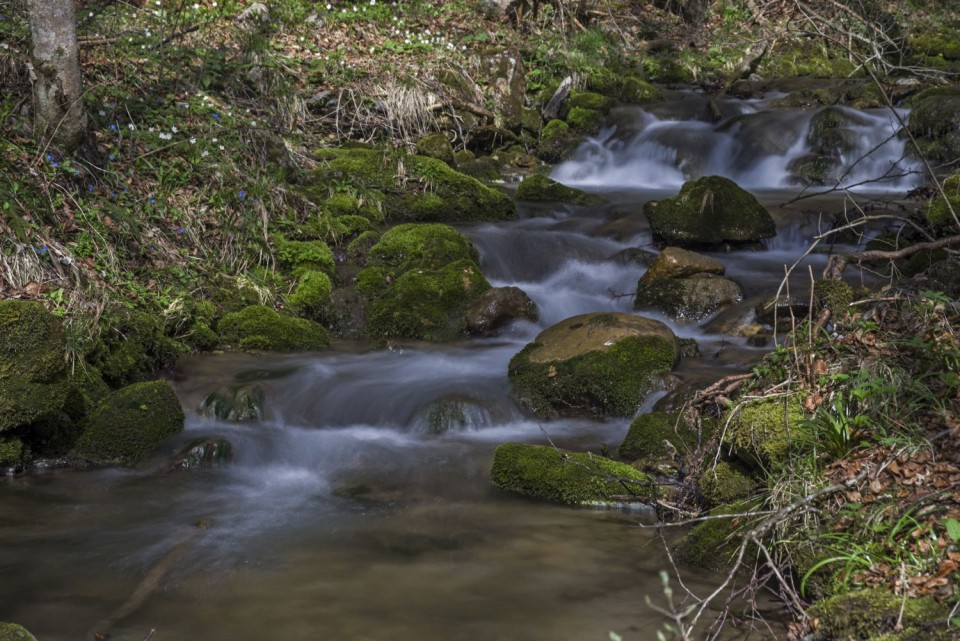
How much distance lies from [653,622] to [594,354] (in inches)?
137

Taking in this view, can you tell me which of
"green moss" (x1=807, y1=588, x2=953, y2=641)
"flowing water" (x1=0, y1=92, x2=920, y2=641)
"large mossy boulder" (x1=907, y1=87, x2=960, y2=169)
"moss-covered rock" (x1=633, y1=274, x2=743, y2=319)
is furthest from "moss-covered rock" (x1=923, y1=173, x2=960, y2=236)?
"green moss" (x1=807, y1=588, x2=953, y2=641)

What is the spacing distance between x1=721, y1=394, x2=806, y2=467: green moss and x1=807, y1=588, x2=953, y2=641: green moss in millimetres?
1066

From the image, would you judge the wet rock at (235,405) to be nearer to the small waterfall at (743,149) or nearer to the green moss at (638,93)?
the small waterfall at (743,149)

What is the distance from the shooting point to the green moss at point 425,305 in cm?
880

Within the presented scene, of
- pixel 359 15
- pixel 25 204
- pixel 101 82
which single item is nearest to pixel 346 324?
pixel 25 204

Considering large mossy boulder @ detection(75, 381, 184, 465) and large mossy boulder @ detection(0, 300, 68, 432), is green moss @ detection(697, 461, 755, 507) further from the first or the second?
large mossy boulder @ detection(0, 300, 68, 432)

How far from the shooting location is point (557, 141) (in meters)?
15.1

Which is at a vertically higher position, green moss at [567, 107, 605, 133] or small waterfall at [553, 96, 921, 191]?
green moss at [567, 107, 605, 133]

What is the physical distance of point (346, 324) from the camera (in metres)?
8.96

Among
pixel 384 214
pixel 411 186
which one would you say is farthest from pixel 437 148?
pixel 384 214

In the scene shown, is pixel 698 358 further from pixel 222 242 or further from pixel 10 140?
pixel 10 140

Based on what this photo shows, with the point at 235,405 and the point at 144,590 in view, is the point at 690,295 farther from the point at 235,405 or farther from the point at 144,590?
the point at 144,590

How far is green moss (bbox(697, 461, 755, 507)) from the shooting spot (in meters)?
4.63

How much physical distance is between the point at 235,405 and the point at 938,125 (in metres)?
11.0
